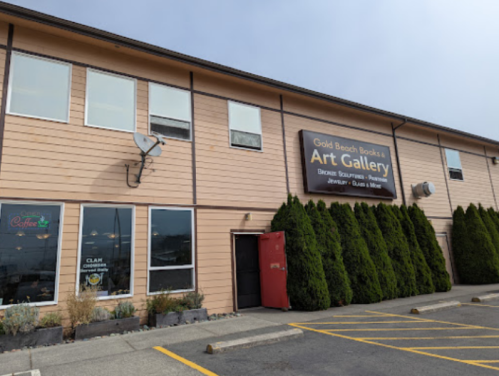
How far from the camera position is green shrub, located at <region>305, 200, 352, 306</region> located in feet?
30.3

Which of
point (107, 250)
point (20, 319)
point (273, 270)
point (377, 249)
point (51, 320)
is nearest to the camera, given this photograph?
point (20, 319)

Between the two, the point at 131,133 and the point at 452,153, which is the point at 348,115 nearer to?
the point at 452,153

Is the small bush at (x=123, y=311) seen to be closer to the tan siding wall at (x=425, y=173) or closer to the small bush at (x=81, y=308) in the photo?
the small bush at (x=81, y=308)

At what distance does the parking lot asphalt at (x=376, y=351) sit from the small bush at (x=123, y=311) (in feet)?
6.41

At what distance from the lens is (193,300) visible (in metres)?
7.86

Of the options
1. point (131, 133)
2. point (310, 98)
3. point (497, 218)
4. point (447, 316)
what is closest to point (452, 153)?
point (497, 218)

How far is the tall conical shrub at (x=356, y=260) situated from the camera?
9734 millimetres

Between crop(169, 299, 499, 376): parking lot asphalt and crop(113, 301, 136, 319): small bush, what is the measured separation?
1.95m

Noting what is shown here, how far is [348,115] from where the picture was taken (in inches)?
501

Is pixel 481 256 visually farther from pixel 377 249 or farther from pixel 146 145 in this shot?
pixel 146 145

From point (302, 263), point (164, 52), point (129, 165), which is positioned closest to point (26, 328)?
point (129, 165)

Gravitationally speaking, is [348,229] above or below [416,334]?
above

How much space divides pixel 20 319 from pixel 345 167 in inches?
382

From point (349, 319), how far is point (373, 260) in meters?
3.45
